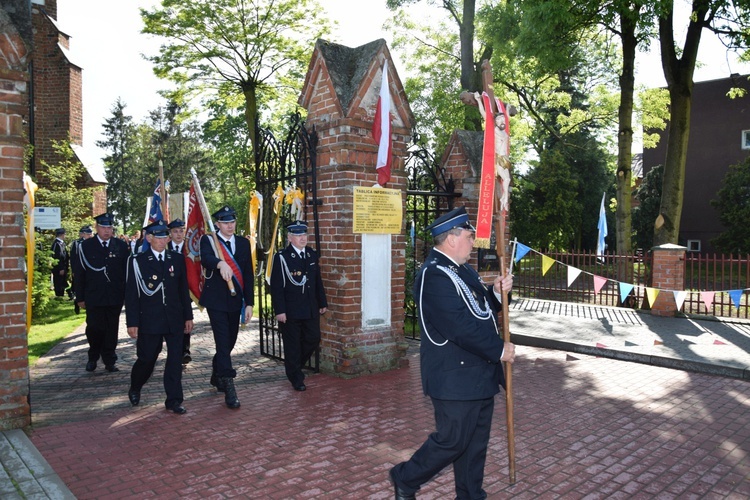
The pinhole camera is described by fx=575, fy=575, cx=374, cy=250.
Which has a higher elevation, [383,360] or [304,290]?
[304,290]

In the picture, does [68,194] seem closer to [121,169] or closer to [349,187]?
[349,187]

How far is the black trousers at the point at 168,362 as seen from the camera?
5.78m

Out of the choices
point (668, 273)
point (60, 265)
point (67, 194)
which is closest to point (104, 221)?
point (60, 265)

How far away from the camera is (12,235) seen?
502cm

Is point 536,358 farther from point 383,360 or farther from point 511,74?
point 511,74

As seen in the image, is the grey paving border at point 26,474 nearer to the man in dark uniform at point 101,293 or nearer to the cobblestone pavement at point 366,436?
the cobblestone pavement at point 366,436

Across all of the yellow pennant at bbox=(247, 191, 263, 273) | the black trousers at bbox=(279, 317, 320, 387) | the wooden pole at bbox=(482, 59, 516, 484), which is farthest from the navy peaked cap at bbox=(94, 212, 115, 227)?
the wooden pole at bbox=(482, 59, 516, 484)

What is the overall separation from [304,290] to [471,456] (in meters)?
3.66

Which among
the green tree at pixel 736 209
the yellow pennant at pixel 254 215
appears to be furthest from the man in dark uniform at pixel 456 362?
the green tree at pixel 736 209

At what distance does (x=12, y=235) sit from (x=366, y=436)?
11.7ft

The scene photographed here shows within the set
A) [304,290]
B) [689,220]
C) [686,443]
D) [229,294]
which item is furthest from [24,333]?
[689,220]

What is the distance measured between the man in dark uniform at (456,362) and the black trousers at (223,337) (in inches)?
116

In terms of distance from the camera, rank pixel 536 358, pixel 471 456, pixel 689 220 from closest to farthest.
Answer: pixel 471 456 < pixel 536 358 < pixel 689 220

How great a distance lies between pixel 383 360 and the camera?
Answer: 7.56 metres
